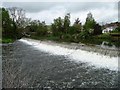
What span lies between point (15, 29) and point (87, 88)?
79323 mm

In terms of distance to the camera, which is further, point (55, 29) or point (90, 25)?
point (55, 29)

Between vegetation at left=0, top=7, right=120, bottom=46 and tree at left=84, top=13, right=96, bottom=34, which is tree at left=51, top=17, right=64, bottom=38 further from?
tree at left=84, top=13, right=96, bottom=34

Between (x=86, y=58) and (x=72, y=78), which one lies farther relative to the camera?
(x=86, y=58)

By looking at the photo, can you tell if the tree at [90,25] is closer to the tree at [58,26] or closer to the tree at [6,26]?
the tree at [58,26]

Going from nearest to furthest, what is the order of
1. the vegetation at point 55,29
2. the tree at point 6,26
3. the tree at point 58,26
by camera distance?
A: the vegetation at point 55,29 → the tree at point 6,26 → the tree at point 58,26

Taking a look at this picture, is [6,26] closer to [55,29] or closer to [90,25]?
[55,29]

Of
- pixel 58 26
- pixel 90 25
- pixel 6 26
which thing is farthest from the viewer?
pixel 58 26

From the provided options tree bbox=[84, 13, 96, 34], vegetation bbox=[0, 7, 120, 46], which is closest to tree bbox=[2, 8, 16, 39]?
vegetation bbox=[0, 7, 120, 46]

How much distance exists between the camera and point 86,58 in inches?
960

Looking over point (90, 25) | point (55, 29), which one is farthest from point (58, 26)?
point (90, 25)

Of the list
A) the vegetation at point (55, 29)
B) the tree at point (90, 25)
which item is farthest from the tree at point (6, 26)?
the tree at point (90, 25)

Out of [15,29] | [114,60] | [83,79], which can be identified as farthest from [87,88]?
[15,29]

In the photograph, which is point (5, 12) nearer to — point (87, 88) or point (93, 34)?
point (93, 34)

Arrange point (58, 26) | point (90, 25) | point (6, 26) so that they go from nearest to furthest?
point (90, 25), point (6, 26), point (58, 26)
